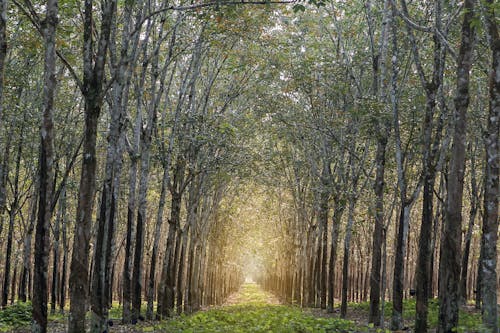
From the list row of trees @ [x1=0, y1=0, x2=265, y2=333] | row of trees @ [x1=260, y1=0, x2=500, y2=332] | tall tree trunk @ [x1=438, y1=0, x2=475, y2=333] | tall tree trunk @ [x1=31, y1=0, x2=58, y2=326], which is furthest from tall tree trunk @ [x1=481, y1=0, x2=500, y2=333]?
tall tree trunk @ [x1=31, y1=0, x2=58, y2=326]

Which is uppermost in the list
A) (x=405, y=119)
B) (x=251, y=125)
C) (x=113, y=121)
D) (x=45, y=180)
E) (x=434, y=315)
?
(x=251, y=125)

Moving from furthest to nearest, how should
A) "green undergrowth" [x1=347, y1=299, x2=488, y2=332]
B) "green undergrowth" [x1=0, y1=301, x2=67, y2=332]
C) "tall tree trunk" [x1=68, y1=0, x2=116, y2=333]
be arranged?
"green undergrowth" [x1=0, y1=301, x2=67, y2=332], "green undergrowth" [x1=347, y1=299, x2=488, y2=332], "tall tree trunk" [x1=68, y1=0, x2=116, y2=333]

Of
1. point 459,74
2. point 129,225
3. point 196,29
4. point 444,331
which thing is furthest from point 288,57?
point 444,331

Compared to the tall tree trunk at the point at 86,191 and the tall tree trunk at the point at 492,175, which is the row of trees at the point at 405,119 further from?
the tall tree trunk at the point at 86,191

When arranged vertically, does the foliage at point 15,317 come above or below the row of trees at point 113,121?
below

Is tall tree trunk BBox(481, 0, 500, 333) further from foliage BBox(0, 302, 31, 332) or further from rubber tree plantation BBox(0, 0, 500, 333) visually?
foliage BBox(0, 302, 31, 332)

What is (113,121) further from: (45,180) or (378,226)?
(378,226)

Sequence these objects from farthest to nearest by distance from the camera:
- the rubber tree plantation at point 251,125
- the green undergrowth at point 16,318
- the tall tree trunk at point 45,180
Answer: the green undergrowth at point 16,318, the rubber tree plantation at point 251,125, the tall tree trunk at point 45,180

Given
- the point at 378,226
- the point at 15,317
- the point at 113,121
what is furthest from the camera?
the point at 15,317

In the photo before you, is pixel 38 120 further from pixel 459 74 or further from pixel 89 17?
pixel 459 74

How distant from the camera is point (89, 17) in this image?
10102 mm

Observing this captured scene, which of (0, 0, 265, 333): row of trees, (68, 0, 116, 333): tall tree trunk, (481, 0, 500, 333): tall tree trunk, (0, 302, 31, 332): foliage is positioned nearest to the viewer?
(481, 0, 500, 333): tall tree trunk

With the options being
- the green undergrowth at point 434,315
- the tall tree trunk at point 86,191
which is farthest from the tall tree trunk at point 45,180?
the green undergrowth at point 434,315

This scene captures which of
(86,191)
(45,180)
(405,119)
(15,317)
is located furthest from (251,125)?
(86,191)
